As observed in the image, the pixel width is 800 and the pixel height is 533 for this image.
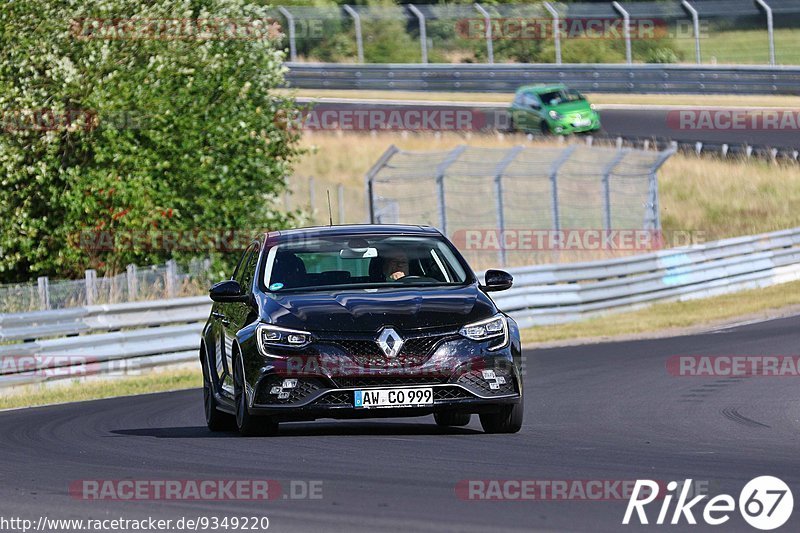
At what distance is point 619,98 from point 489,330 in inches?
1594

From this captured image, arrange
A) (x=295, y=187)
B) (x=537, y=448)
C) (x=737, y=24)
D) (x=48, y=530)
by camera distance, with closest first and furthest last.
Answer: (x=48, y=530)
(x=537, y=448)
(x=295, y=187)
(x=737, y=24)

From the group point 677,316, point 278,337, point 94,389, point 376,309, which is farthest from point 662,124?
point 278,337

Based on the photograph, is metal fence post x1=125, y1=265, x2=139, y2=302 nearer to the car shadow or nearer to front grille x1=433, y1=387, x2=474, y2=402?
the car shadow

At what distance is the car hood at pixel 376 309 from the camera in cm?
1030

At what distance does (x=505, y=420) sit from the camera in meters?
10.8

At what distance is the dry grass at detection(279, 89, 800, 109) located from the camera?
45.2 metres

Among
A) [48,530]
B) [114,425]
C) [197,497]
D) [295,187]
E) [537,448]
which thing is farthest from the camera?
[295,187]

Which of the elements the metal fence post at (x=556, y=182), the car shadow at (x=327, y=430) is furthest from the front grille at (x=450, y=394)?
the metal fence post at (x=556, y=182)

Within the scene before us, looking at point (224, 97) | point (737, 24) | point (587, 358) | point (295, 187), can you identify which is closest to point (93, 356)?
point (587, 358)

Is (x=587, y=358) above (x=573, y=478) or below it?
below

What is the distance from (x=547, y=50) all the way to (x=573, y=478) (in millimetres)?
51869

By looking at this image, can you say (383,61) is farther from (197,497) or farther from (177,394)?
(197,497)

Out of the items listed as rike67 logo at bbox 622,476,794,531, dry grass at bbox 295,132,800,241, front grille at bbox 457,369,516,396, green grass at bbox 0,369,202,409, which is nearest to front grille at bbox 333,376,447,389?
front grille at bbox 457,369,516,396

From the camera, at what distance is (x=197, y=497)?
318 inches
